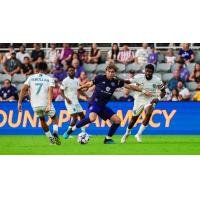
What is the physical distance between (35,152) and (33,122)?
506 centimetres

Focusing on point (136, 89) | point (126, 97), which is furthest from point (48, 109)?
point (126, 97)

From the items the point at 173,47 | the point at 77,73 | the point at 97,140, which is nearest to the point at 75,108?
the point at 97,140

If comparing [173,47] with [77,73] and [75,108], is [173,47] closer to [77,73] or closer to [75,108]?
[77,73]

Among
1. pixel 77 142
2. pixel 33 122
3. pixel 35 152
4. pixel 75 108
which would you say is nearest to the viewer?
pixel 35 152

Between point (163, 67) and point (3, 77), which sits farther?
point (163, 67)

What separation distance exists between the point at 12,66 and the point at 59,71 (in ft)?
4.44

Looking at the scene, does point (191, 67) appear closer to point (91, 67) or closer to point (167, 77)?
point (167, 77)

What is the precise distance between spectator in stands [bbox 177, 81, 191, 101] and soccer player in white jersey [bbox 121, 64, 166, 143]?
320 cm

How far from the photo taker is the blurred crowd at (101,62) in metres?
21.3

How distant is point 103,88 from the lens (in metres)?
16.5

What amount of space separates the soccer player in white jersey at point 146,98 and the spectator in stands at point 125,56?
14.4 feet

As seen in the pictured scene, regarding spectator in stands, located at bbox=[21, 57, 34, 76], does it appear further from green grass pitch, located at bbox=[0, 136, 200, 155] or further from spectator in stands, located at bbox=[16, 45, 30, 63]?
green grass pitch, located at bbox=[0, 136, 200, 155]

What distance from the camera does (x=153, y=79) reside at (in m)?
17.5

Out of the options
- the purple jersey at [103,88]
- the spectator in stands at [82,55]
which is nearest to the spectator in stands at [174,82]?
the spectator in stands at [82,55]
